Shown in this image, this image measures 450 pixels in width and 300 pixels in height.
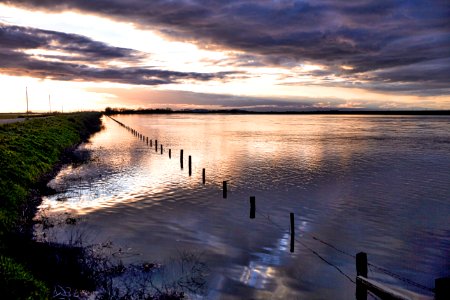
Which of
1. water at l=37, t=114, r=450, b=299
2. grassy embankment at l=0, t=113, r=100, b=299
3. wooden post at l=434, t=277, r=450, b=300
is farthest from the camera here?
water at l=37, t=114, r=450, b=299

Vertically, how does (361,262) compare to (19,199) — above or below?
above

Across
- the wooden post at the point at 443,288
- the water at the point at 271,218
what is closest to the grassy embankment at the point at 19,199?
the water at the point at 271,218

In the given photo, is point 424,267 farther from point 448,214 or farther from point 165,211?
point 165,211

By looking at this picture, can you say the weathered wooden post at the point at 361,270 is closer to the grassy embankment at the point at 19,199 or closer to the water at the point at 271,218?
the water at the point at 271,218

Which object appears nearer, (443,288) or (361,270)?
(443,288)

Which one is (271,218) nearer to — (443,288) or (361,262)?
(361,262)

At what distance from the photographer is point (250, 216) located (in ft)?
63.8

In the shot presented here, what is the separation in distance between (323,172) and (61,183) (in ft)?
73.2

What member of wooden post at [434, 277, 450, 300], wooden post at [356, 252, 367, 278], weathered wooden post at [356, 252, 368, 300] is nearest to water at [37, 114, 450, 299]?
weathered wooden post at [356, 252, 368, 300]

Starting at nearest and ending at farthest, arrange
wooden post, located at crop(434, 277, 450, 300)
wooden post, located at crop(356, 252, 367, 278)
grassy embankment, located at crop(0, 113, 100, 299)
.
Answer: wooden post, located at crop(434, 277, 450, 300), grassy embankment, located at crop(0, 113, 100, 299), wooden post, located at crop(356, 252, 367, 278)

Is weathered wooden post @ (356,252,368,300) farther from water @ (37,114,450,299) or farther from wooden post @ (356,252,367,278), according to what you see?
water @ (37,114,450,299)

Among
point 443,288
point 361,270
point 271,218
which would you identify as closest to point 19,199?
point 271,218

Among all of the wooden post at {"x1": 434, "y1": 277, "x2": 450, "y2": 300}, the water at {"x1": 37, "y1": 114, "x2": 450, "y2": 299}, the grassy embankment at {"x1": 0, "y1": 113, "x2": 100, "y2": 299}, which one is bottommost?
the water at {"x1": 37, "y1": 114, "x2": 450, "y2": 299}

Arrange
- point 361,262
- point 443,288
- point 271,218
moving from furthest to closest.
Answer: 1. point 271,218
2. point 361,262
3. point 443,288
